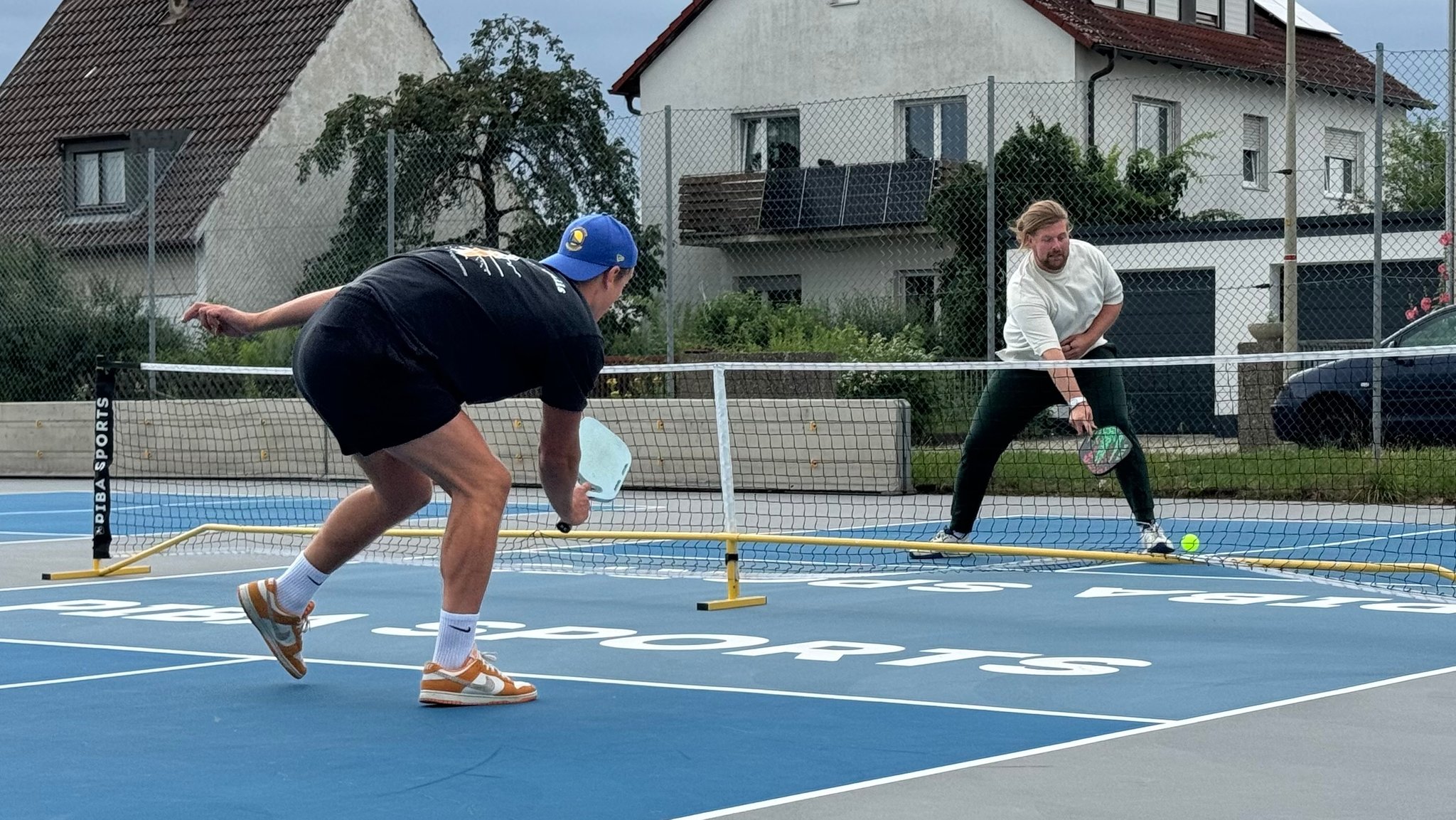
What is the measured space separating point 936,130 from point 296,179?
9.58m

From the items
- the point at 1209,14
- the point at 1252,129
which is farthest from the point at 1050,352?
the point at 1209,14

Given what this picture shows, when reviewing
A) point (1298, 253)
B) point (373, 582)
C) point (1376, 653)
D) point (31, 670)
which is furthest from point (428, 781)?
point (1298, 253)

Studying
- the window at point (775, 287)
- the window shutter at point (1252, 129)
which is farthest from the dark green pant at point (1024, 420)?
the window shutter at point (1252, 129)

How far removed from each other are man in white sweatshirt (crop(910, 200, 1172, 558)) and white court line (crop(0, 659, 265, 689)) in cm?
394

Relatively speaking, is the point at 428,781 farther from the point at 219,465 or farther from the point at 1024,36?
the point at 1024,36

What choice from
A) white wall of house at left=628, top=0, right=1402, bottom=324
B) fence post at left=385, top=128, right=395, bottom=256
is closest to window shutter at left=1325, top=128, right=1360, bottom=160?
white wall of house at left=628, top=0, right=1402, bottom=324

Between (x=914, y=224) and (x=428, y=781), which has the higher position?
(x=914, y=224)

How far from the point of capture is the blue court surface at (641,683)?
5211mm

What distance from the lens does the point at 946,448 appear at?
19062 millimetres

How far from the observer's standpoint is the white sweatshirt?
1029 cm

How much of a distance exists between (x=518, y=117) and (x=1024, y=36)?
29.3 feet

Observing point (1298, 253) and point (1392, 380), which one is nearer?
point (1392, 380)

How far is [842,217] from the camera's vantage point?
98.9 ft

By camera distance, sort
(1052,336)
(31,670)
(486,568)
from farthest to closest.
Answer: (1052,336), (31,670), (486,568)
